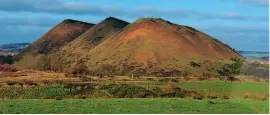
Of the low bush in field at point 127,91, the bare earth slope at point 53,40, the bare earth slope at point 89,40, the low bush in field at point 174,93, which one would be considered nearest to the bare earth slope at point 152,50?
the bare earth slope at point 89,40

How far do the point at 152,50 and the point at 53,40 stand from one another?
124 ft

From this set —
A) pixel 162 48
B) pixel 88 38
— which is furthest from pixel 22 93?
pixel 88 38

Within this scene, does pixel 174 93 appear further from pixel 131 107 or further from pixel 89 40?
pixel 89 40

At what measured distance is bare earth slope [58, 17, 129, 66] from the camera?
96.5m

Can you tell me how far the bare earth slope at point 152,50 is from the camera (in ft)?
254

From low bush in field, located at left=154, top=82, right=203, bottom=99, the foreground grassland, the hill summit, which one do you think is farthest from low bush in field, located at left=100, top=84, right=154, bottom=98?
the hill summit

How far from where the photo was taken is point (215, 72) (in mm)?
74750

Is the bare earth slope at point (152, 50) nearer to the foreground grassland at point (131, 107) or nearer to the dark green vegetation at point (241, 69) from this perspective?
the dark green vegetation at point (241, 69)

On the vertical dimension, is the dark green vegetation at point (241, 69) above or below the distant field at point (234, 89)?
above

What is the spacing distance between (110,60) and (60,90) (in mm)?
46451

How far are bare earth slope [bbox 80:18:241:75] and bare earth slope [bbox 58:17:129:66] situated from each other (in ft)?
24.3

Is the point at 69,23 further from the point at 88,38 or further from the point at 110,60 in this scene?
the point at 110,60

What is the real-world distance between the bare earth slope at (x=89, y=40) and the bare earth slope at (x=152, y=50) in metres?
7.42

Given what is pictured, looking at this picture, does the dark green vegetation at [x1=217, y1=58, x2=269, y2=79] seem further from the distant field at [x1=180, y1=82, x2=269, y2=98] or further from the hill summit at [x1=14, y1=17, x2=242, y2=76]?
the distant field at [x1=180, y1=82, x2=269, y2=98]
